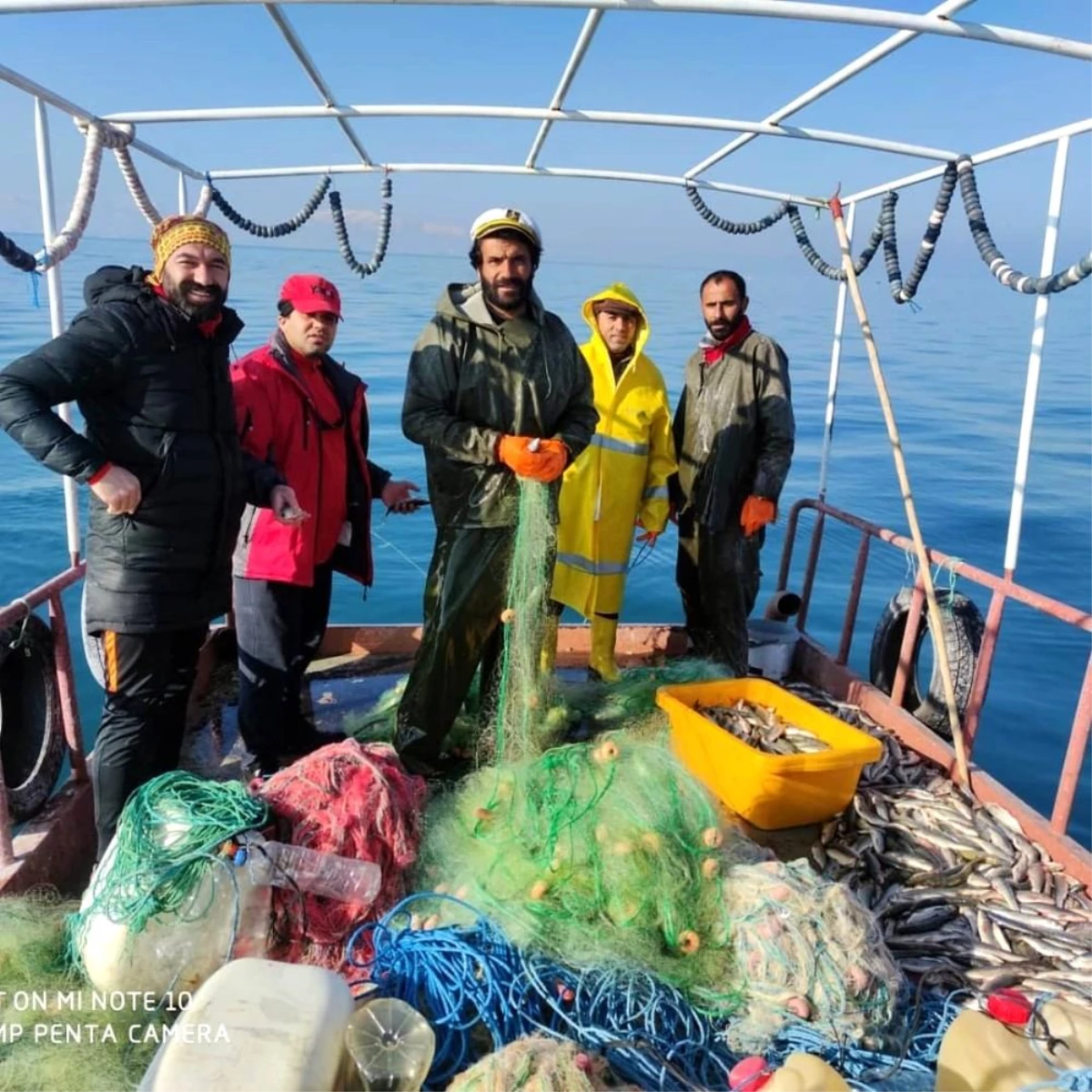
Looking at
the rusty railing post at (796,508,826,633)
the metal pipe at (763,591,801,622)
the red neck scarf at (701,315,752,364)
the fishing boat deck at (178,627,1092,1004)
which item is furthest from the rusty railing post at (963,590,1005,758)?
the red neck scarf at (701,315,752,364)

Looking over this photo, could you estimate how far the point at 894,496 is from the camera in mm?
16844

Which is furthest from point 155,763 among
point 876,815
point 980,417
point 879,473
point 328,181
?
point 980,417

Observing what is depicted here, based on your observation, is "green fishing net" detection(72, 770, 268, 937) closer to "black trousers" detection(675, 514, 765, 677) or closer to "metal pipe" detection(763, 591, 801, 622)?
"black trousers" detection(675, 514, 765, 677)

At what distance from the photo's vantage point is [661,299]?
54.8 meters

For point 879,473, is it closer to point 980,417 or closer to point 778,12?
point 980,417

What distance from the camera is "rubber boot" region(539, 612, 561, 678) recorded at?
14.2 feet

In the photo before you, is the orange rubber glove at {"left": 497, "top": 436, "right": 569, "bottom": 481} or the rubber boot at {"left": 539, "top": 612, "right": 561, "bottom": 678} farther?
the rubber boot at {"left": 539, "top": 612, "right": 561, "bottom": 678}

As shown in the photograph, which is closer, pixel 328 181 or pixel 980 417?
pixel 328 181

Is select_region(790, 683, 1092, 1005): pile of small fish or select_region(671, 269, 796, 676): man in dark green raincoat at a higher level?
select_region(671, 269, 796, 676): man in dark green raincoat

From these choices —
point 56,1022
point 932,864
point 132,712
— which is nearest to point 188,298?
point 132,712

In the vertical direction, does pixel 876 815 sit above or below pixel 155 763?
below

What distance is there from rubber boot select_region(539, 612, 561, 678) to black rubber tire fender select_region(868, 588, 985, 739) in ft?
7.43

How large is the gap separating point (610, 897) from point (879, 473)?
17255mm

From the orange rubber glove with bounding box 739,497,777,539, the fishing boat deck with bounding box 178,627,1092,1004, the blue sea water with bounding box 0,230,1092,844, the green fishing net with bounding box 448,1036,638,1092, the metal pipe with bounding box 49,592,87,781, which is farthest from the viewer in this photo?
the blue sea water with bounding box 0,230,1092,844
